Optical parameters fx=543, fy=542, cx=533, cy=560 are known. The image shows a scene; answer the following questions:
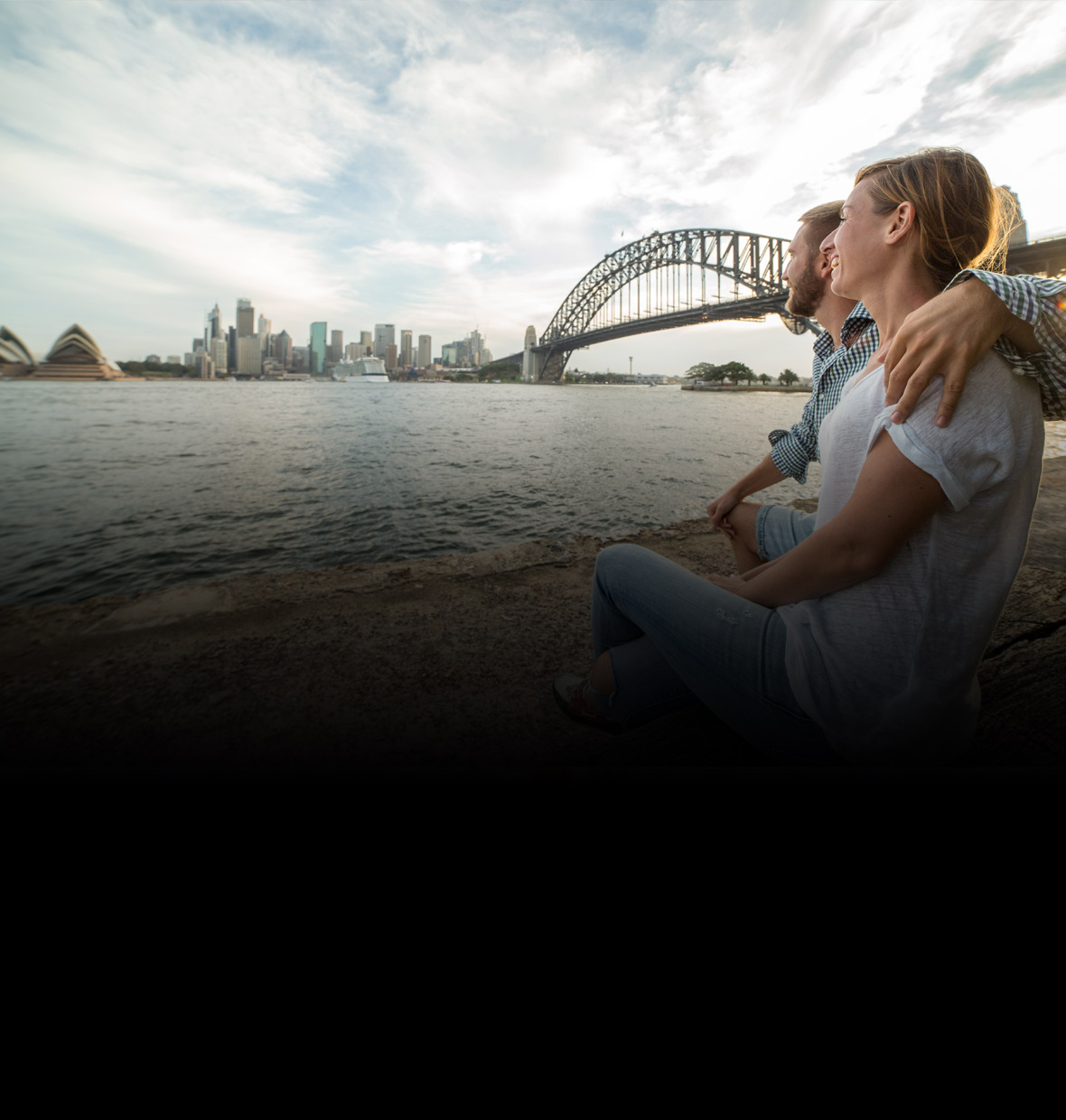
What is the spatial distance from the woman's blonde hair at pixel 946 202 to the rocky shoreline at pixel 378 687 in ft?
2.17

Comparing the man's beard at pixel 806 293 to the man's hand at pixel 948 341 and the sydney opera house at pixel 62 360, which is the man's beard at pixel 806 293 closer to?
the man's hand at pixel 948 341

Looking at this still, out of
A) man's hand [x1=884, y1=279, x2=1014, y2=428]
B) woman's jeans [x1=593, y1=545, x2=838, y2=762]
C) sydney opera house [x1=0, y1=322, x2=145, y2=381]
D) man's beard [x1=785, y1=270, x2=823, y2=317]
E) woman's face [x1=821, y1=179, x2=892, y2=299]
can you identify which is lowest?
woman's jeans [x1=593, y1=545, x2=838, y2=762]

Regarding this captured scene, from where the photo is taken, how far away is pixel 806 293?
1.46 meters

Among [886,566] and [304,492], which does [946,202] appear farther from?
[304,492]

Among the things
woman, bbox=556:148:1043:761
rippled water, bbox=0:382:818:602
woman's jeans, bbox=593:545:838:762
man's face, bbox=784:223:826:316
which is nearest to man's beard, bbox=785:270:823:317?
man's face, bbox=784:223:826:316

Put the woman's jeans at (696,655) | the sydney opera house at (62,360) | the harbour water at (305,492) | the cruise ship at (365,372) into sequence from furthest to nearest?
the cruise ship at (365,372) < the sydney opera house at (62,360) < the harbour water at (305,492) < the woman's jeans at (696,655)

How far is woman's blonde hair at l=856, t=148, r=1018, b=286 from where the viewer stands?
75 cm

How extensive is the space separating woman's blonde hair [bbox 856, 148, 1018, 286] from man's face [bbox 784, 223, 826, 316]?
0.63m

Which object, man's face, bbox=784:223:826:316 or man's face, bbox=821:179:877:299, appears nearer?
man's face, bbox=821:179:877:299

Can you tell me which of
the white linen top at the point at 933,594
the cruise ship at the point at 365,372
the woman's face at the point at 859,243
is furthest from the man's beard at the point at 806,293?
the cruise ship at the point at 365,372

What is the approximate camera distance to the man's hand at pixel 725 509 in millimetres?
1446

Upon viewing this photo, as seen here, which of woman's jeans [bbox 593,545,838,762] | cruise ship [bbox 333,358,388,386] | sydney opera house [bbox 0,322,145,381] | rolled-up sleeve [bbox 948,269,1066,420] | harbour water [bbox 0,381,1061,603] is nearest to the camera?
rolled-up sleeve [bbox 948,269,1066,420]

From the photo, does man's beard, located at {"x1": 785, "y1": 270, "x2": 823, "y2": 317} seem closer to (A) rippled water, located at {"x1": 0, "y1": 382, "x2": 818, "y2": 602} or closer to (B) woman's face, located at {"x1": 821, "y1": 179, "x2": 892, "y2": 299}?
(B) woman's face, located at {"x1": 821, "y1": 179, "x2": 892, "y2": 299}

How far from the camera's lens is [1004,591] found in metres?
0.60
